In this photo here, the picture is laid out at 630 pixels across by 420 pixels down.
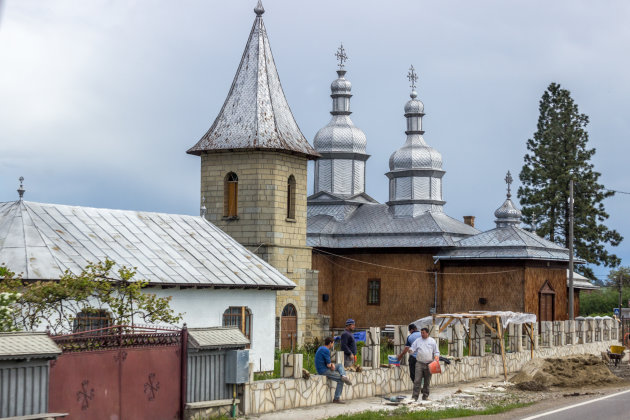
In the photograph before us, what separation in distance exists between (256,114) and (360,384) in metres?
18.3

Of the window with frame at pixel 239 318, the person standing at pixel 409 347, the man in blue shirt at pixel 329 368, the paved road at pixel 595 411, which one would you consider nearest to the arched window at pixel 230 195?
the window with frame at pixel 239 318

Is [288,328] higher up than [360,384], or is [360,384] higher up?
[288,328]

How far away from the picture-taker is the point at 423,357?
22.0m

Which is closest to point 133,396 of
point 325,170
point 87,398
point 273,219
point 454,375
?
point 87,398

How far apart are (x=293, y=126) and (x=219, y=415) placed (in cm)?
2272

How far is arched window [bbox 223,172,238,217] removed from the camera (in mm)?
39312

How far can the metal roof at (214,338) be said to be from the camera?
59.8 feet

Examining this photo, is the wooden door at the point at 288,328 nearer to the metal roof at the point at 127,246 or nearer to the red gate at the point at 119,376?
Result: the metal roof at the point at 127,246

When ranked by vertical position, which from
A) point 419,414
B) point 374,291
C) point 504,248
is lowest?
point 419,414

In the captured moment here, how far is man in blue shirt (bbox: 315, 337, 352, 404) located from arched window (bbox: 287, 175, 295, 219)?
18333 millimetres

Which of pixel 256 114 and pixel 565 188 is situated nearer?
pixel 256 114

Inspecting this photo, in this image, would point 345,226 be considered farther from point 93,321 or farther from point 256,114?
point 93,321

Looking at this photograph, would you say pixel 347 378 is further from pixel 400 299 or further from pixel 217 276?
pixel 400 299

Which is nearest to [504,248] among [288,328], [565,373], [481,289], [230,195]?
[481,289]
